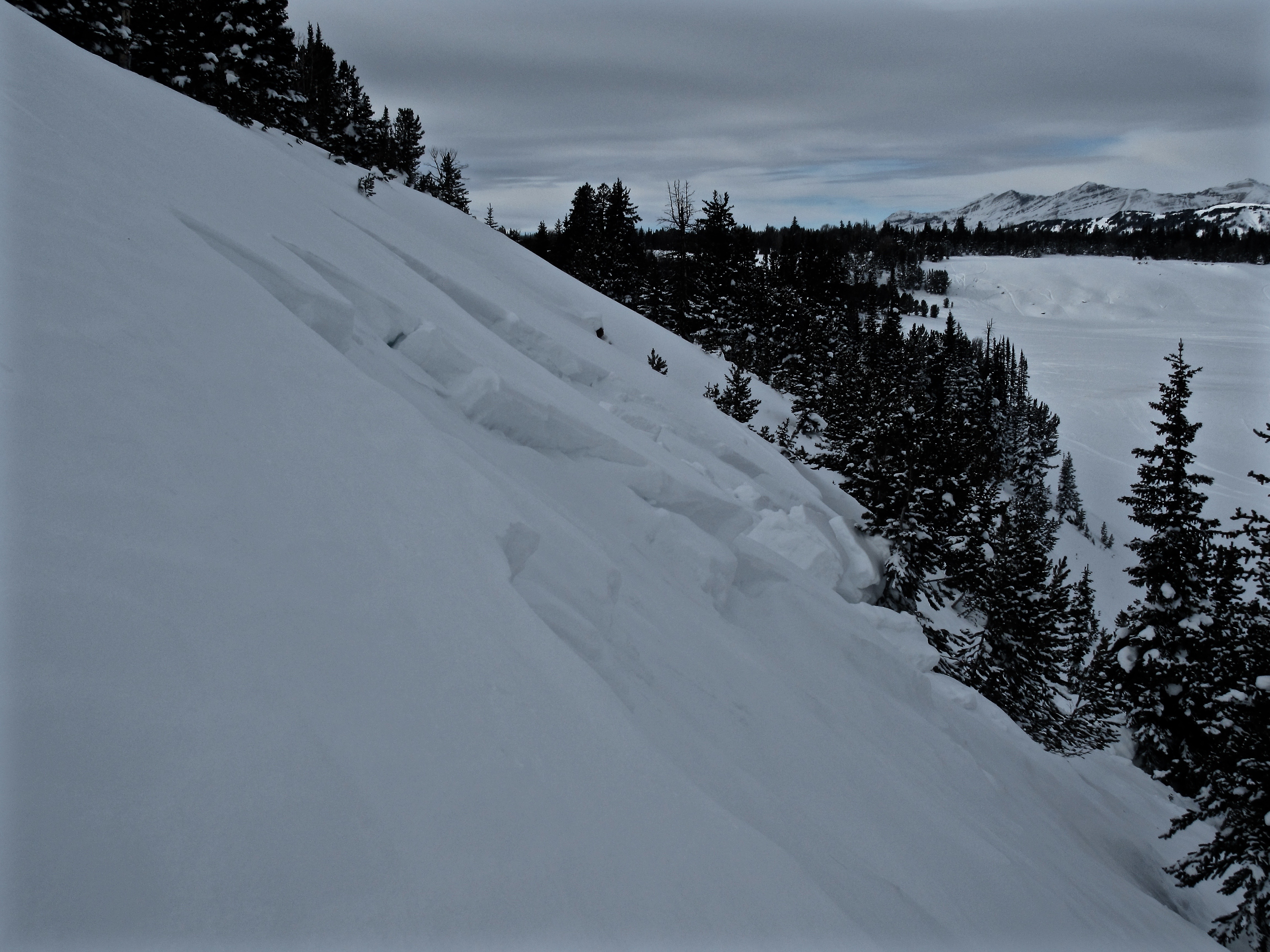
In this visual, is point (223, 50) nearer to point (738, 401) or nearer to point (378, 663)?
point (738, 401)

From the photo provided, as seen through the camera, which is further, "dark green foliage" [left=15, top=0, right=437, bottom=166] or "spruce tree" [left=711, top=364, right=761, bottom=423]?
"spruce tree" [left=711, top=364, right=761, bottom=423]

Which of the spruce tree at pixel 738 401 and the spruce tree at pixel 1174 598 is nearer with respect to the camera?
the spruce tree at pixel 1174 598

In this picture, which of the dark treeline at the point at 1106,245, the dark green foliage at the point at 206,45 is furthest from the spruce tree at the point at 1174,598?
the dark treeline at the point at 1106,245

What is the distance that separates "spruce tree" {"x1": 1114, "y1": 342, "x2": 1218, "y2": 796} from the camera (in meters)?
15.4

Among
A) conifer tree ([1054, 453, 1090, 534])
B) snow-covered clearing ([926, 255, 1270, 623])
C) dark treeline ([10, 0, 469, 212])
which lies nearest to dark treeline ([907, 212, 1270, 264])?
snow-covered clearing ([926, 255, 1270, 623])

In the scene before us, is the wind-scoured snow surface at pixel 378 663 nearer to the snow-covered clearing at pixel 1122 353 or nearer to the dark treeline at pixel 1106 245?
the snow-covered clearing at pixel 1122 353

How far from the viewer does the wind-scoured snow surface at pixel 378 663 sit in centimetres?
240

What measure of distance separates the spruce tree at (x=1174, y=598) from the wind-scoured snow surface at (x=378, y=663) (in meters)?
8.33

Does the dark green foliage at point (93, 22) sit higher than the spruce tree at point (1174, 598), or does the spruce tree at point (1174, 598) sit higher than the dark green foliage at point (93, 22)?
the dark green foliage at point (93, 22)

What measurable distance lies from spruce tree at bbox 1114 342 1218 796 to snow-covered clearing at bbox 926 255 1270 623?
29.7 m

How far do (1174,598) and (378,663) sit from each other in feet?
62.4

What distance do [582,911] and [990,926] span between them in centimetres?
418

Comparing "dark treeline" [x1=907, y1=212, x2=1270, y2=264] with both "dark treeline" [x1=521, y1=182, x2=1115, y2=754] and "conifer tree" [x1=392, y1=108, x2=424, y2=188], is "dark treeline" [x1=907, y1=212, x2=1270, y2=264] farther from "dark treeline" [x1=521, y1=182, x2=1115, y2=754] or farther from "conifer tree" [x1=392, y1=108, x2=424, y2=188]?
"conifer tree" [x1=392, y1=108, x2=424, y2=188]

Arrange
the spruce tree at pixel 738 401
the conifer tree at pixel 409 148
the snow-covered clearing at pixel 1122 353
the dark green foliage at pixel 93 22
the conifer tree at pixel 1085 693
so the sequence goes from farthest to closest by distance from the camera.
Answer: the snow-covered clearing at pixel 1122 353, the conifer tree at pixel 409 148, the spruce tree at pixel 738 401, the dark green foliage at pixel 93 22, the conifer tree at pixel 1085 693
